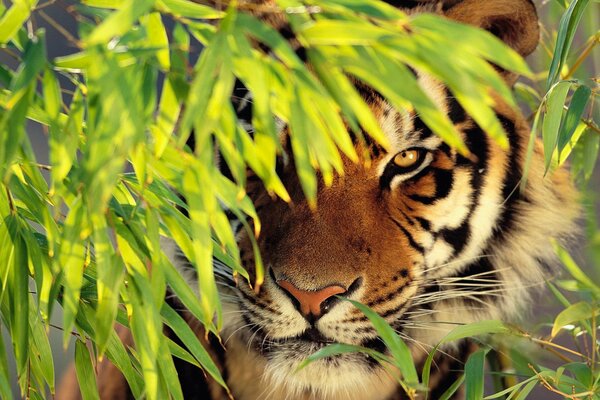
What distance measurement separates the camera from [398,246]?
1540 millimetres

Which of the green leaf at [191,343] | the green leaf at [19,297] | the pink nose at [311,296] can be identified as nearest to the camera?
the green leaf at [19,297]

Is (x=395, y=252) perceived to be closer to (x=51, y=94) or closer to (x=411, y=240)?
(x=411, y=240)

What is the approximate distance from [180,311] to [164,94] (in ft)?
2.65

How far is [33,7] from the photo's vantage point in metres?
1.00

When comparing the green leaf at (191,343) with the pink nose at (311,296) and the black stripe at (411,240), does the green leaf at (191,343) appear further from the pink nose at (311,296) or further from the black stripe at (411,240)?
the black stripe at (411,240)

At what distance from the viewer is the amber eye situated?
1.54 meters

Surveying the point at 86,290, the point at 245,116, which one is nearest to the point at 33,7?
the point at 86,290

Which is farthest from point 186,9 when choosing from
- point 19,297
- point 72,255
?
point 19,297

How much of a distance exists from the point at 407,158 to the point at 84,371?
0.60m

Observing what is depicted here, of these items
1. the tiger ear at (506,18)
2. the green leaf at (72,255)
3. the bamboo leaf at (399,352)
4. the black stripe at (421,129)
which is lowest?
the bamboo leaf at (399,352)

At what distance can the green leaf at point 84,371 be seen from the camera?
4.30 ft

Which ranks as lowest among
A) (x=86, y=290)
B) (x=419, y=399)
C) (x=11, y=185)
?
(x=419, y=399)

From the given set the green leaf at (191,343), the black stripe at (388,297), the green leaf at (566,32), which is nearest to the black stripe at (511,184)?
the black stripe at (388,297)

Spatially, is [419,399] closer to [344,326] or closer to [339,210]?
[344,326]
